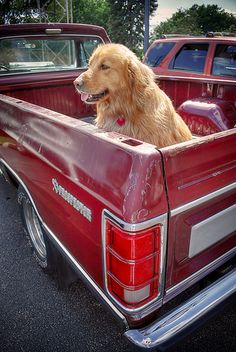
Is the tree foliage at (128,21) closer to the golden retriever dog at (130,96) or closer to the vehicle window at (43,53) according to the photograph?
the vehicle window at (43,53)

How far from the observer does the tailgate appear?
1.38 meters

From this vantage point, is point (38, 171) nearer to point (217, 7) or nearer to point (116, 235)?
point (116, 235)

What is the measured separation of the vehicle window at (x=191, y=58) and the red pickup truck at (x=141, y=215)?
4.40 meters

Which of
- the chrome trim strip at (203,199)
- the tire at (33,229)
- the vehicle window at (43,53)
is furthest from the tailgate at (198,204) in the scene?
the vehicle window at (43,53)

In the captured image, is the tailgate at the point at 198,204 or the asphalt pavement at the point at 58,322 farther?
the asphalt pavement at the point at 58,322

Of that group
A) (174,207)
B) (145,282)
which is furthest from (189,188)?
(145,282)

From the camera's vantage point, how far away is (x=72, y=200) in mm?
1659

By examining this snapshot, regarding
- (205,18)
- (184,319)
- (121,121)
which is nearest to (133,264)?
(184,319)

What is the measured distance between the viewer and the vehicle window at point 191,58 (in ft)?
18.5

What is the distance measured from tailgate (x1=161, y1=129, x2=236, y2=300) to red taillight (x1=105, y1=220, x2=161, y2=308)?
0.33 feet

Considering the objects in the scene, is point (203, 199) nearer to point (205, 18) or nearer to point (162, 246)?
point (162, 246)

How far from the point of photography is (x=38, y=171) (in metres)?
2.09

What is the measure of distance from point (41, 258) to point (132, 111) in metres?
1.55

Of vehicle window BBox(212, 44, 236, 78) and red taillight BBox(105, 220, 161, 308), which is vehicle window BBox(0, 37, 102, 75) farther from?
red taillight BBox(105, 220, 161, 308)
